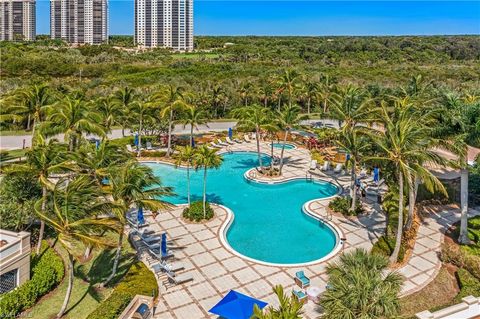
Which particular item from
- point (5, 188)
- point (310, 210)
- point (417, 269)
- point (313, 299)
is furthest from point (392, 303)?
point (5, 188)

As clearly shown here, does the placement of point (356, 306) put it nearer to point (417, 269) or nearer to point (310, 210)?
point (417, 269)

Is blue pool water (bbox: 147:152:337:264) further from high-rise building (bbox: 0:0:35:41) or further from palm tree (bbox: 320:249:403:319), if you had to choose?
high-rise building (bbox: 0:0:35:41)

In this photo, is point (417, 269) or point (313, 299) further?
point (417, 269)

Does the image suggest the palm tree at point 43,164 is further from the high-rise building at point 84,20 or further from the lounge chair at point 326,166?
the high-rise building at point 84,20

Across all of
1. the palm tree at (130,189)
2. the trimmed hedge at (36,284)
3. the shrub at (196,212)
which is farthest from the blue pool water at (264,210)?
the trimmed hedge at (36,284)

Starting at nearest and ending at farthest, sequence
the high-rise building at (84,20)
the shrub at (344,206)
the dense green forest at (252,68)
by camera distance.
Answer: the shrub at (344,206) → the dense green forest at (252,68) → the high-rise building at (84,20)

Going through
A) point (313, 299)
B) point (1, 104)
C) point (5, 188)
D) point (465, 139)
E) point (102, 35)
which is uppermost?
point (102, 35)

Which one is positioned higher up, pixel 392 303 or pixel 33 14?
pixel 33 14
